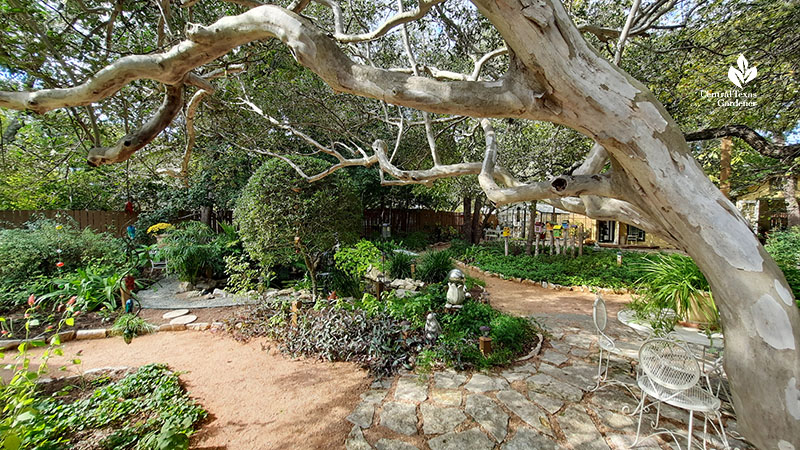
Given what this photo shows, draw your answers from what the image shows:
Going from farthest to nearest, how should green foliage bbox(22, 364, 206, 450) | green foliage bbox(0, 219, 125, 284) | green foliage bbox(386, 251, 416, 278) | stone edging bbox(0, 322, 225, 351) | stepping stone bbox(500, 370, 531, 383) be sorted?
green foliage bbox(386, 251, 416, 278), green foliage bbox(0, 219, 125, 284), stone edging bbox(0, 322, 225, 351), stepping stone bbox(500, 370, 531, 383), green foliage bbox(22, 364, 206, 450)

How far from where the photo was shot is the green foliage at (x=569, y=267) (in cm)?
734

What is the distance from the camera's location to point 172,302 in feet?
19.4

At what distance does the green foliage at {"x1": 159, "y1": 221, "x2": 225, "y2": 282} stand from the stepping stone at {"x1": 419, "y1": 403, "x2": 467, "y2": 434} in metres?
6.06

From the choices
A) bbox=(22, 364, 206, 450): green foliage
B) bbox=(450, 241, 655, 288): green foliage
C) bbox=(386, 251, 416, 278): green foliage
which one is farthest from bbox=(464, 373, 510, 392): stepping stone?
bbox=(450, 241, 655, 288): green foliage

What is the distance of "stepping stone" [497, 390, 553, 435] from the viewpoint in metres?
2.57

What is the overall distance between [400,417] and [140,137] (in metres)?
2.90

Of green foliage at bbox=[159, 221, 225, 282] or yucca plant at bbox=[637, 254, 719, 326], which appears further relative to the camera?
green foliage at bbox=[159, 221, 225, 282]

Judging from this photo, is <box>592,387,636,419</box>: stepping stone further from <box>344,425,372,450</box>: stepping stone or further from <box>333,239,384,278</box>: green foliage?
<box>333,239,384,278</box>: green foliage

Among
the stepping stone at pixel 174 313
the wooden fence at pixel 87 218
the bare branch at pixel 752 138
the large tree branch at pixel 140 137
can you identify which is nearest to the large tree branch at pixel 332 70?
the large tree branch at pixel 140 137

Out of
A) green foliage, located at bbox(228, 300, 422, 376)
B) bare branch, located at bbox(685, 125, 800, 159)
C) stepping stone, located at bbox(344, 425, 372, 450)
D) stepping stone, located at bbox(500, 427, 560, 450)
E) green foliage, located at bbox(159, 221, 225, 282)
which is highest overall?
bare branch, located at bbox(685, 125, 800, 159)

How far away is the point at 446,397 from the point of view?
295cm

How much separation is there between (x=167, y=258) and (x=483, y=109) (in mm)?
7750

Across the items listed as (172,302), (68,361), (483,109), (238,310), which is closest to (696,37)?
(483,109)

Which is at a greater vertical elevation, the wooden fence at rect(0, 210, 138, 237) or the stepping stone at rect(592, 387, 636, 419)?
the wooden fence at rect(0, 210, 138, 237)
